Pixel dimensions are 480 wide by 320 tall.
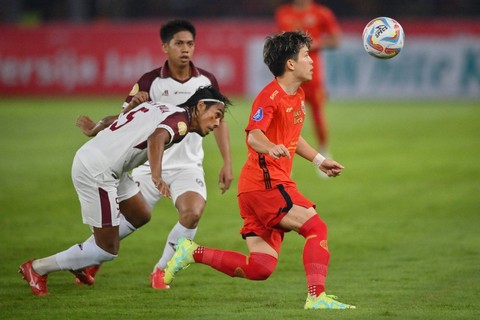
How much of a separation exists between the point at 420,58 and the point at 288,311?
21530 mm

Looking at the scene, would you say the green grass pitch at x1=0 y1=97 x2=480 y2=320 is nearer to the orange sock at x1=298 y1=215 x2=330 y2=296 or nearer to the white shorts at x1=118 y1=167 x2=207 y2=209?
the orange sock at x1=298 y1=215 x2=330 y2=296

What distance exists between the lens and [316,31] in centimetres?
1761

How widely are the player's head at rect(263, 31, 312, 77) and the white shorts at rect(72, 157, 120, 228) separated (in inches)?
62.7

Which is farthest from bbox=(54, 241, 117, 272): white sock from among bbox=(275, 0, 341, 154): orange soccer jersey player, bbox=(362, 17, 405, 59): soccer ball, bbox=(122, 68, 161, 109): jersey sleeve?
bbox=(275, 0, 341, 154): orange soccer jersey player

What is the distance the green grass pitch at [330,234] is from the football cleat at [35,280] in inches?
4.0

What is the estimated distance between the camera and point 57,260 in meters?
8.21

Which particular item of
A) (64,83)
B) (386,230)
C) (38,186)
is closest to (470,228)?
(386,230)

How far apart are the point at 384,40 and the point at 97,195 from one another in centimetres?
291

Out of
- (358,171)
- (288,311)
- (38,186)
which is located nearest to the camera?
(288,311)

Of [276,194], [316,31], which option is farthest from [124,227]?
[316,31]

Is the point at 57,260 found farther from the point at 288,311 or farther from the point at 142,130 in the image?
the point at 288,311

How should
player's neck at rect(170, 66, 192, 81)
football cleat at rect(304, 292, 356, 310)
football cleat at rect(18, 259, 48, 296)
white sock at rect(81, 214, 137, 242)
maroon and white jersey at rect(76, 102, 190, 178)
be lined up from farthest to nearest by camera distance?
player's neck at rect(170, 66, 192, 81) < white sock at rect(81, 214, 137, 242) < football cleat at rect(18, 259, 48, 296) < maroon and white jersey at rect(76, 102, 190, 178) < football cleat at rect(304, 292, 356, 310)

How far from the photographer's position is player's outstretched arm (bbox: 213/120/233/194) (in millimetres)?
8914

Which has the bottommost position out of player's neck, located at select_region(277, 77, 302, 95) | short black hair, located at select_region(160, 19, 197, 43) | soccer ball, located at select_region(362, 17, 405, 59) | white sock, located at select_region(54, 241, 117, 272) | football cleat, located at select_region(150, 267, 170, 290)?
football cleat, located at select_region(150, 267, 170, 290)
